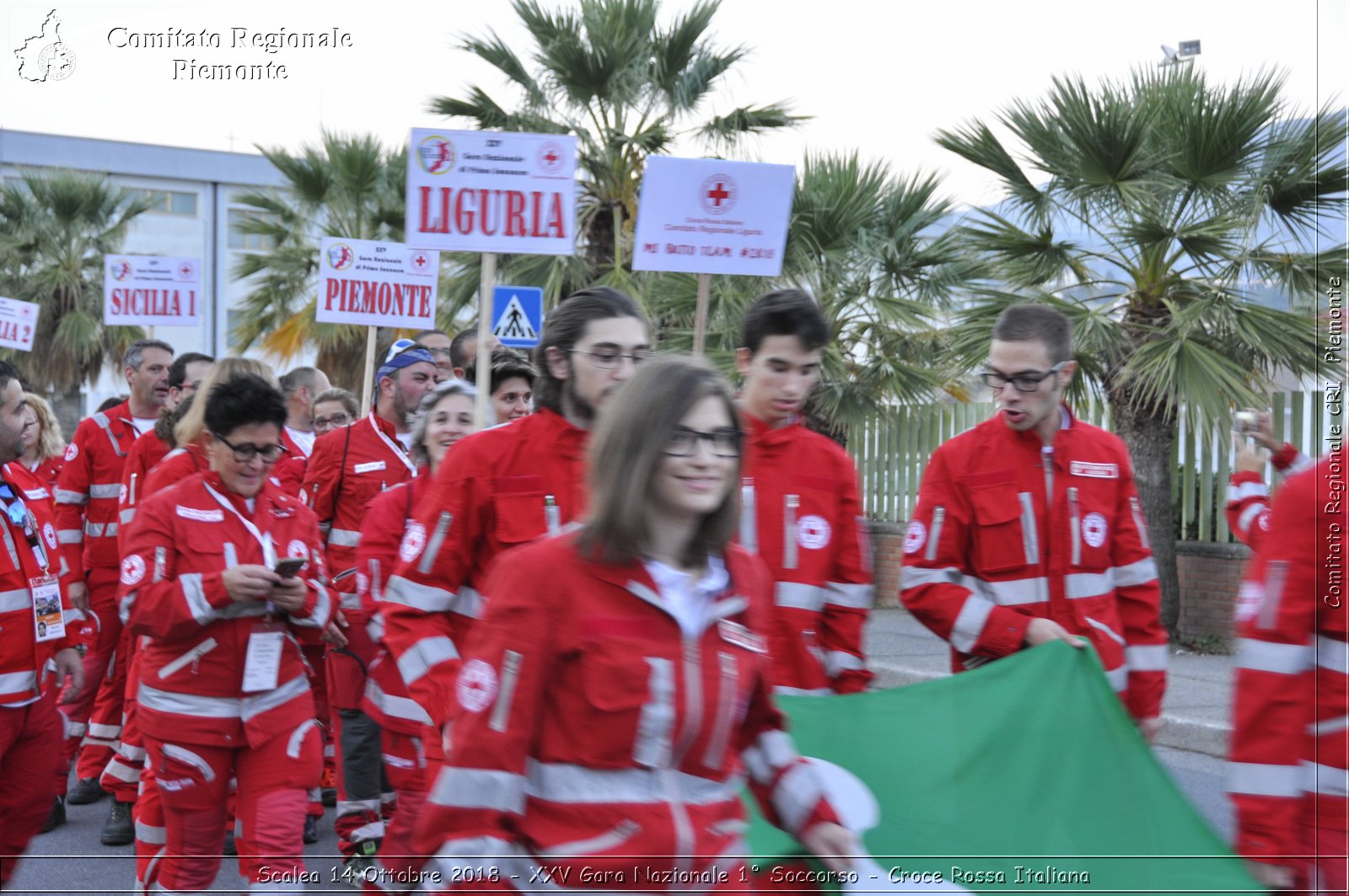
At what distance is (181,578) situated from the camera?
499 centimetres

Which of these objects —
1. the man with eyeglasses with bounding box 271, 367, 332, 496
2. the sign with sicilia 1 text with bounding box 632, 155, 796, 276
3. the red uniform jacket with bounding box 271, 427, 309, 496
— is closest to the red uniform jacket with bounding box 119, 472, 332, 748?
the sign with sicilia 1 text with bounding box 632, 155, 796, 276

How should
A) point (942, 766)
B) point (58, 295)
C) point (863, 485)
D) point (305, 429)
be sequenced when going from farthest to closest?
point (58, 295) → point (863, 485) → point (305, 429) → point (942, 766)

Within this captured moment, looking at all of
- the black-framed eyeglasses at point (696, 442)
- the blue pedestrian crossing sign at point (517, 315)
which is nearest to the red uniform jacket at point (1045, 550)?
the black-framed eyeglasses at point (696, 442)

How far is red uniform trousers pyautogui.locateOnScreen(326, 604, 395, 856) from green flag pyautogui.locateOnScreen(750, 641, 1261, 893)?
2.99 m

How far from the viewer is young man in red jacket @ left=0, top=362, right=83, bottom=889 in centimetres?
507

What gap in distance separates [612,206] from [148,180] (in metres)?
34.3

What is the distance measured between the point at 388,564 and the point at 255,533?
615 millimetres

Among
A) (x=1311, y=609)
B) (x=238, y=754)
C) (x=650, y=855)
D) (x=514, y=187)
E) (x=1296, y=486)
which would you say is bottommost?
(x=238, y=754)

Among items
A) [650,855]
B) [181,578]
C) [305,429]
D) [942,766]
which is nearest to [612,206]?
[305,429]

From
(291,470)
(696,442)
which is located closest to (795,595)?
(696,442)

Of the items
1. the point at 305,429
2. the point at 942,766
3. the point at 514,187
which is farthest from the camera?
the point at 305,429

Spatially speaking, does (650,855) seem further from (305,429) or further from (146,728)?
(305,429)

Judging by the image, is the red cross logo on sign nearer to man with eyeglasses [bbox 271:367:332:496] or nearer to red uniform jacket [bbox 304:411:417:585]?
red uniform jacket [bbox 304:411:417:585]

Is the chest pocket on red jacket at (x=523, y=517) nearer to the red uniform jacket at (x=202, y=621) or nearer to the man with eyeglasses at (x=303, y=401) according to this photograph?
the red uniform jacket at (x=202, y=621)
